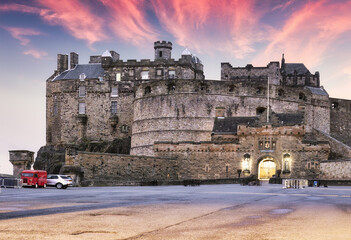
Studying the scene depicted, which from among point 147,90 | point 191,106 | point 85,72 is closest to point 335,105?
point 191,106

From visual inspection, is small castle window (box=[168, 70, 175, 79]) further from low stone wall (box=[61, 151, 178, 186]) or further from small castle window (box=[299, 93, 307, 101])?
low stone wall (box=[61, 151, 178, 186])

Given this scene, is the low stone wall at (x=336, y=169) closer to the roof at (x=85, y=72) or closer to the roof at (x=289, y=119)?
the roof at (x=289, y=119)

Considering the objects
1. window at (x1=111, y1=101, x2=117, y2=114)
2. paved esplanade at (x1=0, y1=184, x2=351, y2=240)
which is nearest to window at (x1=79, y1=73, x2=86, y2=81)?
window at (x1=111, y1=101, x2=117, y2=114)

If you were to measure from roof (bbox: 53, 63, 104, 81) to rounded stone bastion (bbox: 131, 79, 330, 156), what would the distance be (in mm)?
11010

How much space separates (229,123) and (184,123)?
22.9 feet

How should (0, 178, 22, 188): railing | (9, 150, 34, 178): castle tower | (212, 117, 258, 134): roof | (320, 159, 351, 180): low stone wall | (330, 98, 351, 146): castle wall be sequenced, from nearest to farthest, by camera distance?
(0, 178, 22, 188): railing → (9, 150, 34, 178): castle tower → (320, 159, 351, 180): low stone wall → (212, 117, 258, 134): roof → (330, 98, 351, 146): castle wall

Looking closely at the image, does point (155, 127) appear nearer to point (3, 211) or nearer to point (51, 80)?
point (51, 80)

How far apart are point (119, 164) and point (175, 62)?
27563mm

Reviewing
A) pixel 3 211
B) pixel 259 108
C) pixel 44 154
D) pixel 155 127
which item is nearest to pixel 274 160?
pixel 259 108

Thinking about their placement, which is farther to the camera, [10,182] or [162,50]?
[162,50]

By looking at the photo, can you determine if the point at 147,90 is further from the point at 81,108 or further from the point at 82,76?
the point at 82,76

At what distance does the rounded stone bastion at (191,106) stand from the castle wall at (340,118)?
34.3ft

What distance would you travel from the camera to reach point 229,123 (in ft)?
181

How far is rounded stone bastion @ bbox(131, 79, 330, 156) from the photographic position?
59969 millimetres
